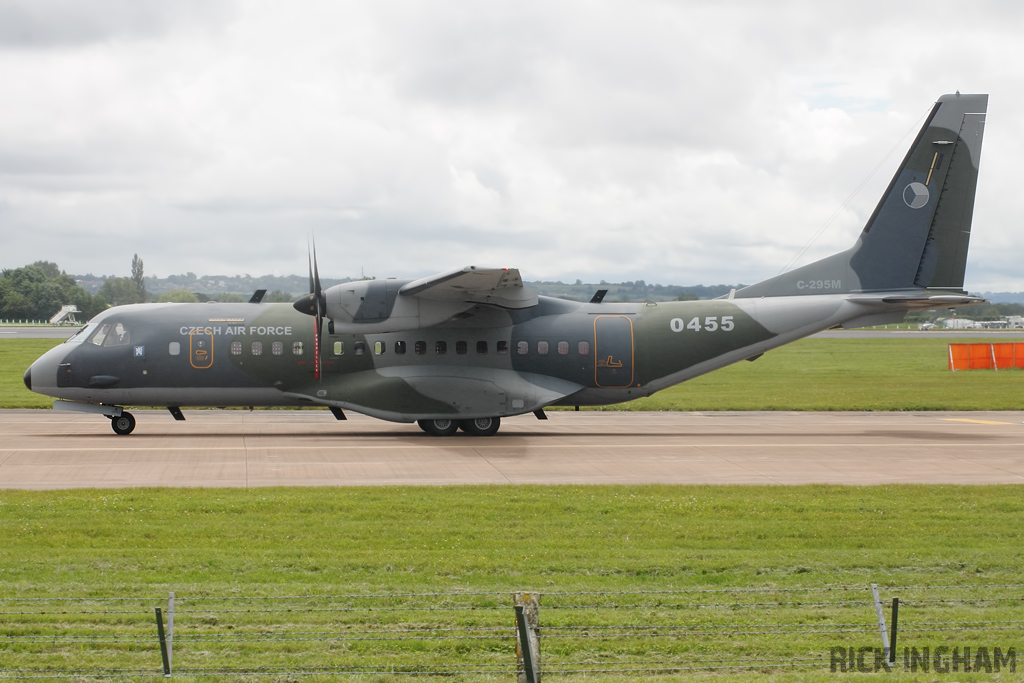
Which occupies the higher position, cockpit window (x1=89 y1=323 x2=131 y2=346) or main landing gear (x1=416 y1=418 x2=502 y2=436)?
cockpit window (x1=89 y1=323 x2=131 y2=346)

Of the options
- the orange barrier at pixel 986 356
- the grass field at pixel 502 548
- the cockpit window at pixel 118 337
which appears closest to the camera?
the grass field at pixel 502 548

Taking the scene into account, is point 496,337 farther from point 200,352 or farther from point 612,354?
point 200,352

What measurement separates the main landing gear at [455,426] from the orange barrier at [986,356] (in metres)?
35.4

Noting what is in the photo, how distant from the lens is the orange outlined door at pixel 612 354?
25.6 m

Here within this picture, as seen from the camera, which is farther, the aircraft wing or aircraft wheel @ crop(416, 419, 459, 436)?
aircraft wheel @ crop(416, 419, 459, 436)

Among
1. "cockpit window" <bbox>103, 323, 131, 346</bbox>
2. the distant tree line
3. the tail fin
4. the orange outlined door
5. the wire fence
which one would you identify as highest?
the distant tree line

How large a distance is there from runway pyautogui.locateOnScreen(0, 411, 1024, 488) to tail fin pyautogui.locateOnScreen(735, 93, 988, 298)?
14.6 ft

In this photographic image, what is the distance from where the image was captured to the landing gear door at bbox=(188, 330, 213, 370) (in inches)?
981

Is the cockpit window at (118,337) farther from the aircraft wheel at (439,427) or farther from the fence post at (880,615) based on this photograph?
the fence post at (880,615)

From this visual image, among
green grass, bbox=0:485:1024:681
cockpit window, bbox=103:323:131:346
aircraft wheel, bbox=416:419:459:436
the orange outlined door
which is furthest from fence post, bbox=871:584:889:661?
cockpit window, bbox=103:323:131:346

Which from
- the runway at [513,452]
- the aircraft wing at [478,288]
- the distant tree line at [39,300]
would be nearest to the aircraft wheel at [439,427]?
the runway at [513,452]

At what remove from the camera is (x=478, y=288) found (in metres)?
23.1

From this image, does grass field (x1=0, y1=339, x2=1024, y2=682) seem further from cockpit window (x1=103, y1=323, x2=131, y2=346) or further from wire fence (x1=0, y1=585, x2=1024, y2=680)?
cockpit window (x1=103, y1=323, x2=131, y2=346)

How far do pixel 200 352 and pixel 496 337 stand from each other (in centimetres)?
788
